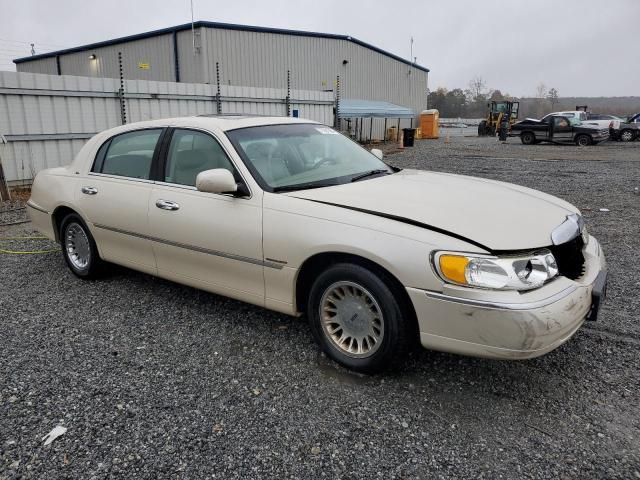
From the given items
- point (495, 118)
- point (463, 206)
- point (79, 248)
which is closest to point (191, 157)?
point (79, 248)

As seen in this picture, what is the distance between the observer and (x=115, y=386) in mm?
3037

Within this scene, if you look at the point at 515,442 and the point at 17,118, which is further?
the point at 17,118

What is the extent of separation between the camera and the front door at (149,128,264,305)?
3.42m

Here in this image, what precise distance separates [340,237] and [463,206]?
791mm

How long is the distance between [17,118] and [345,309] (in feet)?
28.6

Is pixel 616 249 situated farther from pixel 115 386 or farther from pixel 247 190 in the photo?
pixel 115 386

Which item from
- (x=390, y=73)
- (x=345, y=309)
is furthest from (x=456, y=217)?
(x=390, y=73)

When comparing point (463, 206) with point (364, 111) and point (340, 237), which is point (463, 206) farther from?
point (364, 111)

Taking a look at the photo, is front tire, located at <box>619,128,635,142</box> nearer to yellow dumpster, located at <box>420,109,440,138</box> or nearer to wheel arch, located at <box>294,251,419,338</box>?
yellow dumpster, located at <box>420,109,440,138</box>

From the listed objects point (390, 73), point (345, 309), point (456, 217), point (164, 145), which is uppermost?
point (390, 73)

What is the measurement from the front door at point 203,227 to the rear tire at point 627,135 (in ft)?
94.3

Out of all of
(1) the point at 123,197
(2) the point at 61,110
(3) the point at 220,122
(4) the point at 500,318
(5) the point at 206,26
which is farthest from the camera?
(5) the point at 206,26

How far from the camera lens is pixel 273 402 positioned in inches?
→ 113

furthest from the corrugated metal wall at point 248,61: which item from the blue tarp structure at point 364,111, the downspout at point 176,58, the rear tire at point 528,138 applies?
the rear tire at point 528,138
